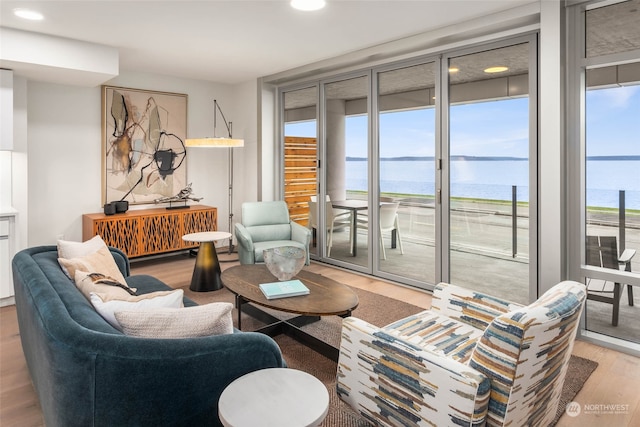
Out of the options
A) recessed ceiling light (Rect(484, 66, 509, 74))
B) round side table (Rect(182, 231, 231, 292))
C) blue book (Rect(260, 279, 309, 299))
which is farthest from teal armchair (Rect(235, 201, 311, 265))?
recessed ceiling light (Rect(484, 66, 509, 74))

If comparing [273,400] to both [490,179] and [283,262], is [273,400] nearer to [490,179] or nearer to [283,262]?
[283,262]

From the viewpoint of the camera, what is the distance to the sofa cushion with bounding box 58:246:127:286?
2.27m

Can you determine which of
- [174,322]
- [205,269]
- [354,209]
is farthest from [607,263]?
[205,269]

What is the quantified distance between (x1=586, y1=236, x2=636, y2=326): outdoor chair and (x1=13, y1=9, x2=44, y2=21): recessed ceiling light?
4659mm

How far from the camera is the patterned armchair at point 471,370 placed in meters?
1.43

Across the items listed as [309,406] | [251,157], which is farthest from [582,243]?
[251,157]

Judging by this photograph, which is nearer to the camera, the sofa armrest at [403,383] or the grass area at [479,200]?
the sofa armrest at [403,383]

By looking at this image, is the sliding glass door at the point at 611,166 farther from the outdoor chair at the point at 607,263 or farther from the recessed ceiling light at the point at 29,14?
the recessed ceiling light at the point at 29,14

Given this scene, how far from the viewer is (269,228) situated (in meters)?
4.80

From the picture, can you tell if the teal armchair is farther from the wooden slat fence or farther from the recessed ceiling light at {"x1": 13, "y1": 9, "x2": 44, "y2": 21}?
the recessed ceiling light at {"x1": 13, "y1": 9, "x2": 44, "y2": 21}

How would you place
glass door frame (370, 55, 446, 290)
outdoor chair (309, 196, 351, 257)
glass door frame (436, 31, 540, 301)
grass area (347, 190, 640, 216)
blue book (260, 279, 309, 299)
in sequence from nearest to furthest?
blue book (260, 279, 309, 299) < grass area (347, 190, 640, 216) < glass door frame (436, 31, 540, 301) < glass door frame (370, 55, 446, 290) < outdoor chair (309, 196, 351, 257)

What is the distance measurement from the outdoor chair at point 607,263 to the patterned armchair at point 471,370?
162 centimetres

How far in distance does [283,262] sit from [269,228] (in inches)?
77.3

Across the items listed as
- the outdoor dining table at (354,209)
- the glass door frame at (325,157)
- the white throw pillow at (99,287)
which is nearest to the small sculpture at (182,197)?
the glass door frame at (325,157)
